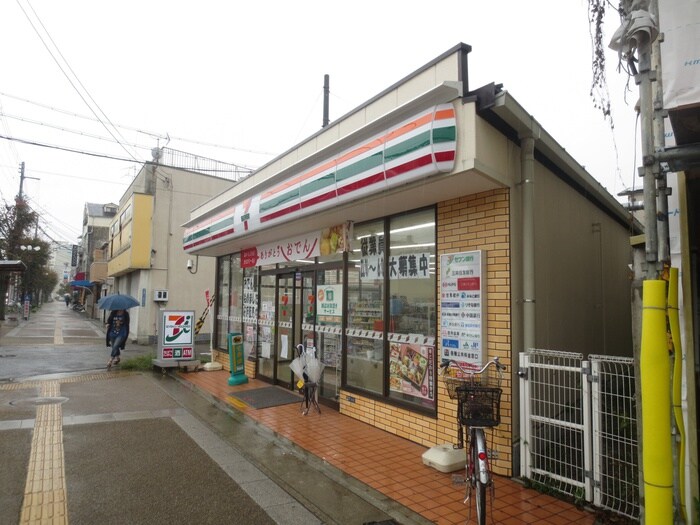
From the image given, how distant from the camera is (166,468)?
5172 millimetres

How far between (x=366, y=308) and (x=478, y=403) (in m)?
3.13

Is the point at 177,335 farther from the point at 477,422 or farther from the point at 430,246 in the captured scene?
the point at 477,422

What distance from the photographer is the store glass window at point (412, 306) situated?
19.6 feet

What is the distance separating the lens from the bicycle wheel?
11.9 feet

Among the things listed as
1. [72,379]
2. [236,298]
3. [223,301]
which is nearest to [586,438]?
[236,298]

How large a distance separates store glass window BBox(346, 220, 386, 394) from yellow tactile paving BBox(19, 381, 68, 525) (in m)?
4.00

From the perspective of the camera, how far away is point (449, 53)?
16.5ft

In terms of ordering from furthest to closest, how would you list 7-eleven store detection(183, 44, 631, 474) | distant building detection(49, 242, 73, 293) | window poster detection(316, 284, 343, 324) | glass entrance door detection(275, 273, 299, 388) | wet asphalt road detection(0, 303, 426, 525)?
distant building detection(49, 242, 73, 293)
glass entrance door detection(275, 273, 299, 388)
window poster detection(316, 284, 343, 324)
7-eleven store detection(183, 44, 631, 474)
wet asphalt road detection(0, 303, 426, 525)

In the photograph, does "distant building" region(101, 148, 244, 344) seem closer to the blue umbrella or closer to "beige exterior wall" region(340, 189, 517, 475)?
the blue umbrella

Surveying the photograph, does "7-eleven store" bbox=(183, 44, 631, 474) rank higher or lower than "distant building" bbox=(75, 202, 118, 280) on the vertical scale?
lower

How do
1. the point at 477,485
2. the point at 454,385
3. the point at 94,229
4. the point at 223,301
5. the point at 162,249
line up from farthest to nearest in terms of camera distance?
the point at 94,229 → the point at 162,249 → the point at 223,301 → the point at 454,385 → the point at 477,485

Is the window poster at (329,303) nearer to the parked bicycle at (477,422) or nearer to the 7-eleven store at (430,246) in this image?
the 7-eleven store at (430,246)

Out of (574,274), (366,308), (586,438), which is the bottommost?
(586,438)

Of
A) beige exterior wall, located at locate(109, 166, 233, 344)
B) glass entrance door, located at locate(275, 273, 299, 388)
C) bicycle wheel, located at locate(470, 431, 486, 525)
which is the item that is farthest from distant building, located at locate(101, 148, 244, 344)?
bicycle wheel, located at locate(470, 431, 486, 525)
